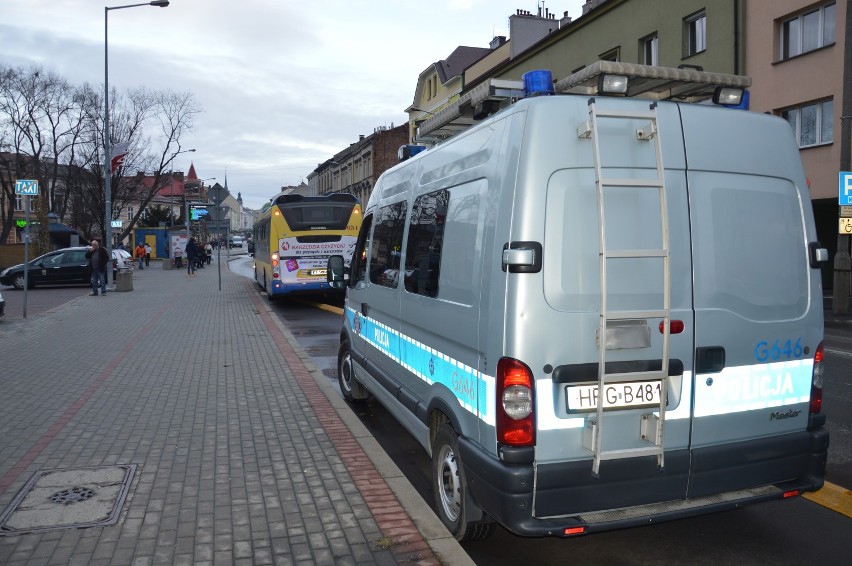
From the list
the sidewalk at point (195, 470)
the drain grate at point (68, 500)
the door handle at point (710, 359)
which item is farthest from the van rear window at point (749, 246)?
the drain grate at point (68, 500)

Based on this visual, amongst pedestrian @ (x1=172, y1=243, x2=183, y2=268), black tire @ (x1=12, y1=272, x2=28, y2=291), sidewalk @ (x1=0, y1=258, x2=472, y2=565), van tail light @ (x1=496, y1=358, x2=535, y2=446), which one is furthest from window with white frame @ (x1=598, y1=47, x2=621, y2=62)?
pedestrian @ (x1=172, y1=243, x2=183, y2=268)

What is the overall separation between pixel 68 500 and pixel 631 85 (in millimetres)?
4304

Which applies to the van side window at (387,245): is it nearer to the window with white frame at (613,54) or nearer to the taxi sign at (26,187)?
the taxi sign at (26,187)

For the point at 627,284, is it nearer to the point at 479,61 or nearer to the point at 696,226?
the point at 696,226

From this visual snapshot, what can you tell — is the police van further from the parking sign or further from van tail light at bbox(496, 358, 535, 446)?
the parking sign

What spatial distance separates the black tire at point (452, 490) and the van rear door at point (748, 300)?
1.16 metres

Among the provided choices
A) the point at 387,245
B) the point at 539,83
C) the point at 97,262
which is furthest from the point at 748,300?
the point at 97,262

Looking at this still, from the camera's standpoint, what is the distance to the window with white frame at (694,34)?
24.2 metres

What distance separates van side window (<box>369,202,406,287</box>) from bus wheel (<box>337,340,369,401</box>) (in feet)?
4.87

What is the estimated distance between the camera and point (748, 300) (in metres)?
3.63

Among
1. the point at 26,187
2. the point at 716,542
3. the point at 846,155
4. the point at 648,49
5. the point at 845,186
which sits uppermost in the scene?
the point at 648,49

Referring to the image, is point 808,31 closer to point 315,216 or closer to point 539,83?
point 315,216

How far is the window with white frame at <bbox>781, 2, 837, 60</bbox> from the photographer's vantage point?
19853 mm

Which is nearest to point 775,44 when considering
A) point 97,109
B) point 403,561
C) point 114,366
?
point 114,366
